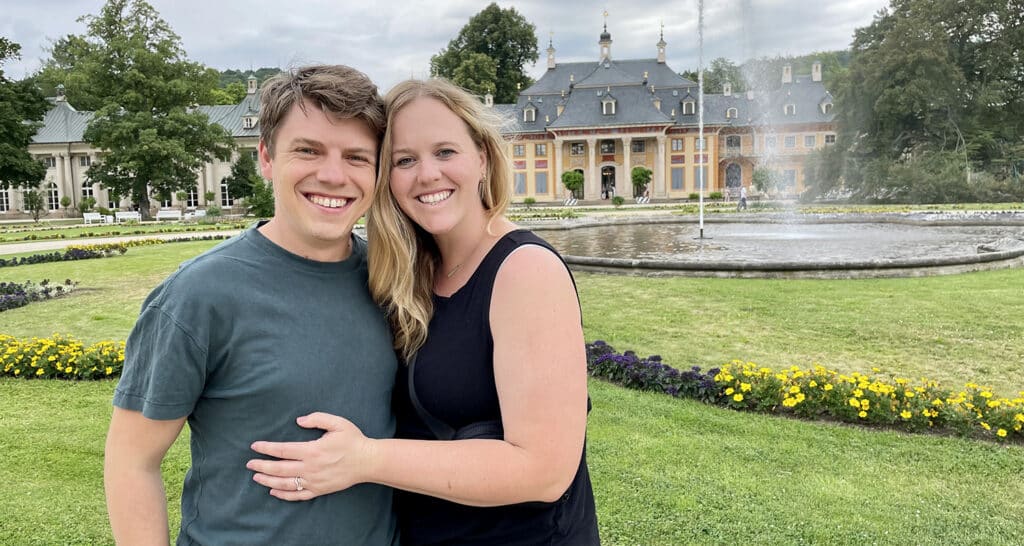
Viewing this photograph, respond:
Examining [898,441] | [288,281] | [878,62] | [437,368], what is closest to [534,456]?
[437,368]

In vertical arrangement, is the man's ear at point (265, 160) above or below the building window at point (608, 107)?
below

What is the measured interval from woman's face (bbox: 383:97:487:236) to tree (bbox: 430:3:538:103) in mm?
61844

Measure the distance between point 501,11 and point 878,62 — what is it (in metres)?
34.7

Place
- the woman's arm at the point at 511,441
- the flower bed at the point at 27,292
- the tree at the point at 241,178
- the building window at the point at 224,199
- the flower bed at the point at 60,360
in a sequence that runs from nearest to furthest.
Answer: the woman's arm at the point at 511,441 → the flower bed at the point at 60,360 → the flower bed at the point at 27,292 → the tree at the point at 241,178 → the building window at the point at 224,199

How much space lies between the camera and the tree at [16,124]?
37.1 m

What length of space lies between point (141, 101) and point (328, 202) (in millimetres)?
44634

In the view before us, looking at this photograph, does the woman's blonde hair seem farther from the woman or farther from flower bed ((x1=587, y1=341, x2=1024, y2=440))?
flower bed ((x1=587, y1=341, x2=1024, y2=440))

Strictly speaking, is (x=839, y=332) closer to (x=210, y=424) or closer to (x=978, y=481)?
(x=978, y=481)

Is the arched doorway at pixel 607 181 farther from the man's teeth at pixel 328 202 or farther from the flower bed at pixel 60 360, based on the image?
the man's teeth at pixel 328 202

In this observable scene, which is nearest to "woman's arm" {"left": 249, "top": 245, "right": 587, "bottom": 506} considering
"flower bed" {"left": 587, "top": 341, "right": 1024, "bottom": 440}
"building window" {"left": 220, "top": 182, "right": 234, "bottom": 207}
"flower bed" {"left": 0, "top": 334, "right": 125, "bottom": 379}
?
"flower bed" {"left": 587, "top": 341, "right": 1024, "bottom": 440}

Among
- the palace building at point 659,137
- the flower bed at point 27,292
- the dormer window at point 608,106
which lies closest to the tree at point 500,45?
the palace building at point 659,137

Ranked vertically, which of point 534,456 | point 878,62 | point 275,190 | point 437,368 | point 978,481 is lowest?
point 978,481

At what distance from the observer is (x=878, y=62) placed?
1506 inches

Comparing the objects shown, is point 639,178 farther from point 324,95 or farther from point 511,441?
point 511,441
